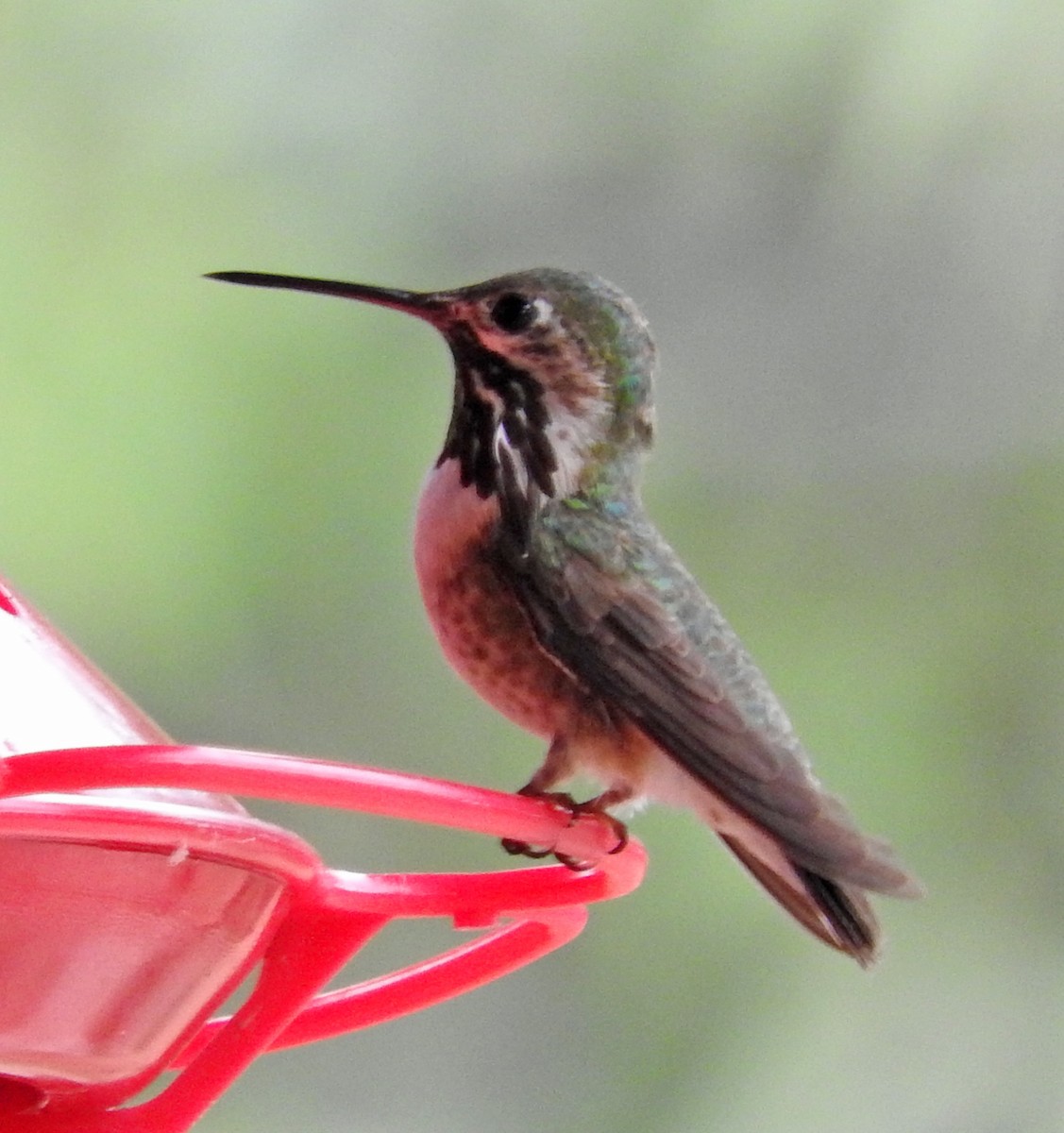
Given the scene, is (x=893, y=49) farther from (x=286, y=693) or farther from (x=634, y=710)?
(x=634, y=710)

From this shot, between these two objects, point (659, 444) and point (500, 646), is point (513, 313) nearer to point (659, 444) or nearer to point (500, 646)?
point (500, 646)

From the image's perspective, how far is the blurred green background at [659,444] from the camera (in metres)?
3.10

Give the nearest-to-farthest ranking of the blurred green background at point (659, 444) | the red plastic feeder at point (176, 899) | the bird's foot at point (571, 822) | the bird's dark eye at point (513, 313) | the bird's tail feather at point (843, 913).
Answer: the red plastic feeder at point (176, 899), the bird's foot at point (571, 822), the bird's tail feather at point (843, 913), the bird's dark eye at point (513, 313), the blurred green background at point (659, 444)

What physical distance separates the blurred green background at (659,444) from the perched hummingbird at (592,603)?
4.26 ft

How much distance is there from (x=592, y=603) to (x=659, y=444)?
5.26 ft

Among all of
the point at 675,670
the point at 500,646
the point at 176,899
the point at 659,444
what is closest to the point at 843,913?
the point at 675,670

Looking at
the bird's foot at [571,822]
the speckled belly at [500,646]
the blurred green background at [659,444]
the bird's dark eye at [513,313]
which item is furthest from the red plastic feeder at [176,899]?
the blurred green background at [659,444]

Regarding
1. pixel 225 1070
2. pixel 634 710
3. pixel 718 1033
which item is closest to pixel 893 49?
pixel 718 1033

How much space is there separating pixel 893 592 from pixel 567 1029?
1019 mm

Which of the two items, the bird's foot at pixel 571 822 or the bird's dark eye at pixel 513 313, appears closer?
the bird's foot at pixel 571 822

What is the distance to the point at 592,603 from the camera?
1.67 meters

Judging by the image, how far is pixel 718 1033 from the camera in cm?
310

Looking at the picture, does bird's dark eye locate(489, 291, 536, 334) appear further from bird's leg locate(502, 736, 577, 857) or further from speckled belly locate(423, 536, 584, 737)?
bird's leg locate(502, 736, 577, 857)

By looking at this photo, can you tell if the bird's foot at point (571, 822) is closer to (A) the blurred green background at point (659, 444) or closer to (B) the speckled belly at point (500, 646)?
(B) the speckled belly at point (500, 646)
